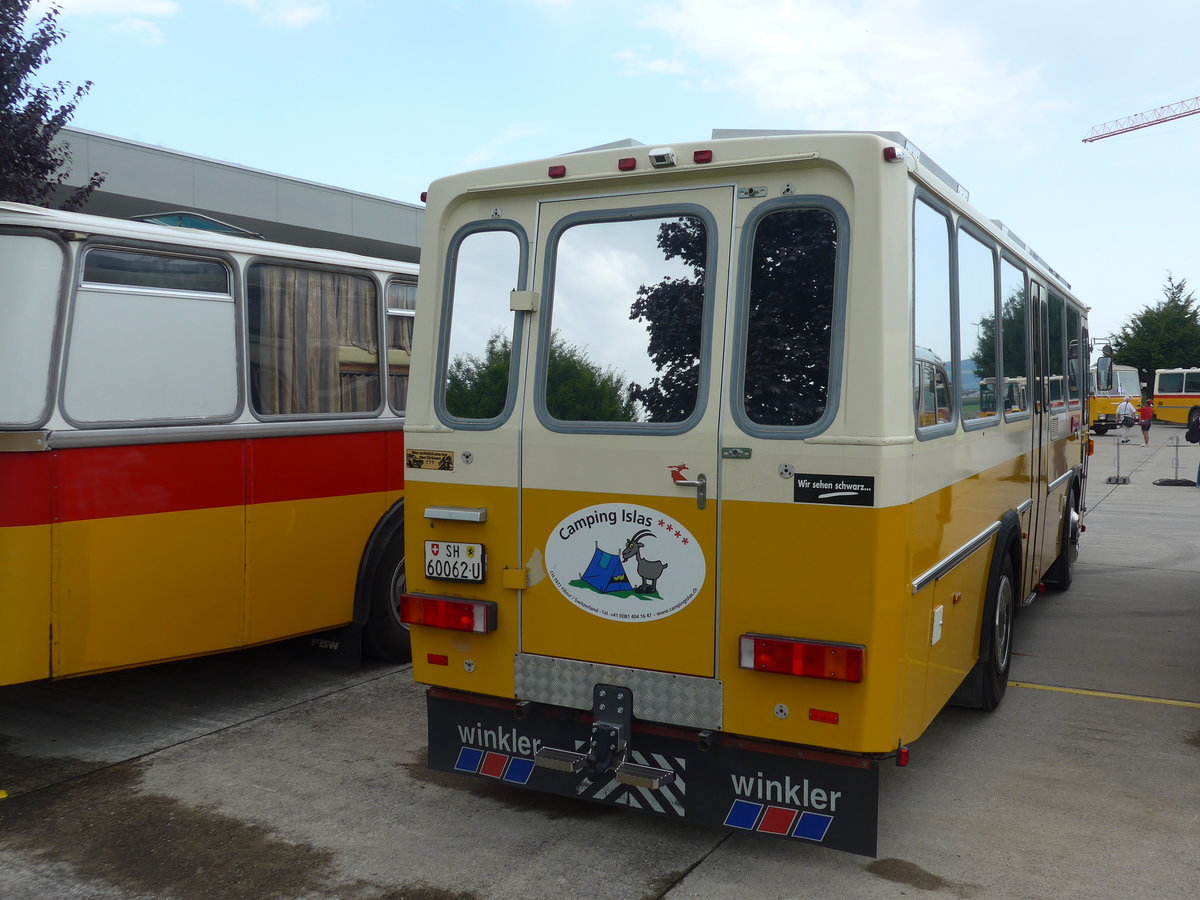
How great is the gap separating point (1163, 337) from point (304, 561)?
53370mm

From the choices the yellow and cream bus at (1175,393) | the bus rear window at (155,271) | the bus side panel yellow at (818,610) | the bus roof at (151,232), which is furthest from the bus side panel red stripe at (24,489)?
the yellow and cream bus at (1175,393)

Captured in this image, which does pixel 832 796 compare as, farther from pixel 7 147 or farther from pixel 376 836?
pixel 7 147

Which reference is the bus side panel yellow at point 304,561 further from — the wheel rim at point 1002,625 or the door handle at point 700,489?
the wheel rim at point 1002,625

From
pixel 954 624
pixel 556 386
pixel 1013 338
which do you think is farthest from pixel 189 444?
pixel 1013 338

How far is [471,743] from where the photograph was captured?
4.54m

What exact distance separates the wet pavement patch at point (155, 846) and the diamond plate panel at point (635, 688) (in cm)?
100

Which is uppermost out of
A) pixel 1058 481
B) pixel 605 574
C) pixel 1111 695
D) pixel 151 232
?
→ pixel 151 232

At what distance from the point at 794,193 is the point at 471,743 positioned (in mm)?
2626

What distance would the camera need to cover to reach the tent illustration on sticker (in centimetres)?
408

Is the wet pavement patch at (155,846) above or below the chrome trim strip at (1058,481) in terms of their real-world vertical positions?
below

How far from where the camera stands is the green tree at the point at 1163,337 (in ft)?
165

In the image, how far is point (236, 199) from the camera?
66.5 ft

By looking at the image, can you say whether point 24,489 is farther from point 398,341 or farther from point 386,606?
point 398,341

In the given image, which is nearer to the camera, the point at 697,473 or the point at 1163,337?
the point at 697,473
